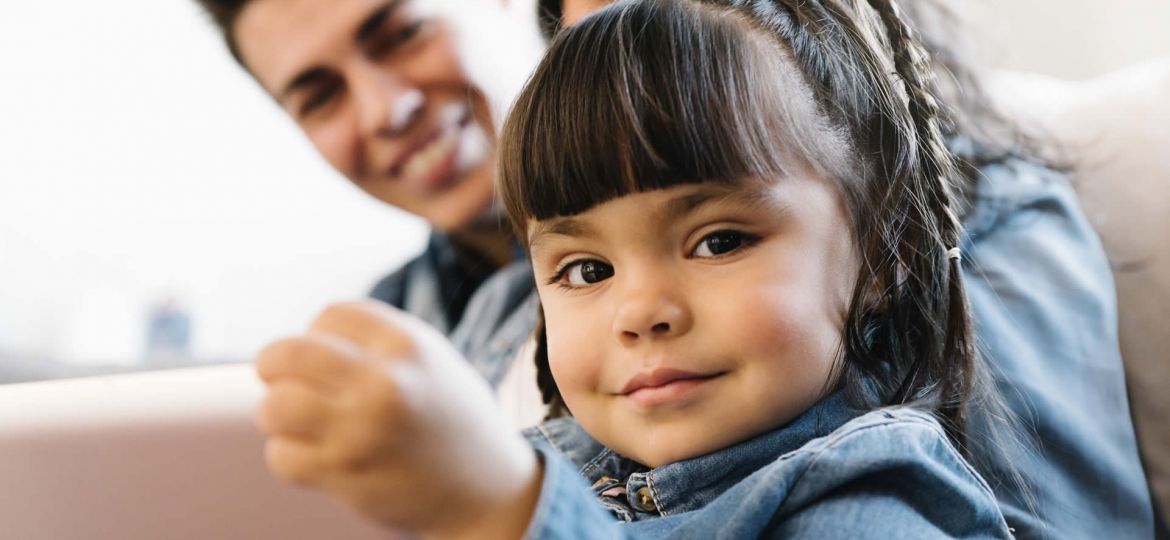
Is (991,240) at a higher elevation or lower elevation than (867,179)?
lower

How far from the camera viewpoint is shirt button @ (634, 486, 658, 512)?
65cm

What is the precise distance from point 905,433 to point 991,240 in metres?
0.36

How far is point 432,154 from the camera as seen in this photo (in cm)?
126

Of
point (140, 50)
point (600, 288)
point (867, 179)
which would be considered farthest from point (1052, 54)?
point (140, 50)

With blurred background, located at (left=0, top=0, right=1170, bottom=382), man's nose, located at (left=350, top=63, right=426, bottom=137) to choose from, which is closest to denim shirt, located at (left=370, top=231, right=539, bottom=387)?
blurred background, located at (left=0, top=0, right=1170, bottom=382)

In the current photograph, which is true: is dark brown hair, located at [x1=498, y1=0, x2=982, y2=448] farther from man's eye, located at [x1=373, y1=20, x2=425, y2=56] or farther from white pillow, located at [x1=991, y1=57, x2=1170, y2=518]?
man's eye, located at [x1=373, y1=20, x2=425, y2=56]

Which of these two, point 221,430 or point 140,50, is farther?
point 140,50

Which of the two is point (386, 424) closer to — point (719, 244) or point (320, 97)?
point (719, 244)

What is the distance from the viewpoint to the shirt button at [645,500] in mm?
647

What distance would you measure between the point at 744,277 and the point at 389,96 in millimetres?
731

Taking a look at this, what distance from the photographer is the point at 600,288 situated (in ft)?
2.10

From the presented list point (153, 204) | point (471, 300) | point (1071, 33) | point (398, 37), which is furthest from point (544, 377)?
point (153, 204)

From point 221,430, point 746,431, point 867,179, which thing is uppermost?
point 867,179

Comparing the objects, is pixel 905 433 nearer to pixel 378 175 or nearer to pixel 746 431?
pixel 746 431
